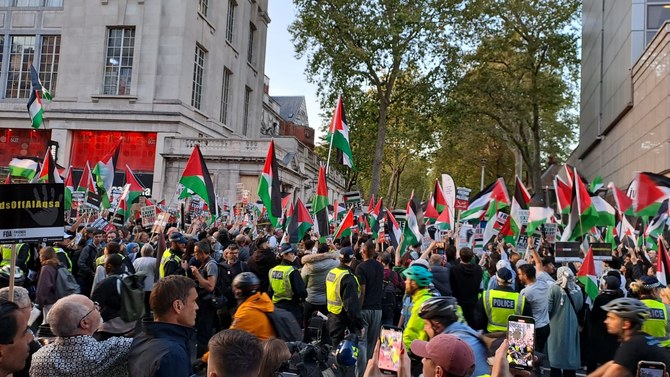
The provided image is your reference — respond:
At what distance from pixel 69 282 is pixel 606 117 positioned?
36.4m

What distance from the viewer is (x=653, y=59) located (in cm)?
2631

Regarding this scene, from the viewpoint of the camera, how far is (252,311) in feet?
16.7

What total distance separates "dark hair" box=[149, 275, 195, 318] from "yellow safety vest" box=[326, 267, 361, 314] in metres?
4.08

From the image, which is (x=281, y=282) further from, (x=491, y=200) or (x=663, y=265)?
(x=491, y=200)

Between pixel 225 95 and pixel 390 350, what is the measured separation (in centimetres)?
3911

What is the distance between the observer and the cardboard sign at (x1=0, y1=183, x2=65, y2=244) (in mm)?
5145

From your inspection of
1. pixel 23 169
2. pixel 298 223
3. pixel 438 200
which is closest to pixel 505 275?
pixel 298 223

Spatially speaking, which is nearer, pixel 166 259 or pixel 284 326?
pixel 284 326

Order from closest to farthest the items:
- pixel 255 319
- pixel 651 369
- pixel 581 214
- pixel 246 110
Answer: pixel 651 369 → pixel 255 319 → pixel 581 214 → pixel 246 110

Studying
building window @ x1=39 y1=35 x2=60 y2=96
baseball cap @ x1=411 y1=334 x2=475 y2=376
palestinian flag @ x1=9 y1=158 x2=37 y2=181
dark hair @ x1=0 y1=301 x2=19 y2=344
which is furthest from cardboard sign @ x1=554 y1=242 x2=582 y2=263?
building window @ x1=39 y1=35 x2=60 y2=96

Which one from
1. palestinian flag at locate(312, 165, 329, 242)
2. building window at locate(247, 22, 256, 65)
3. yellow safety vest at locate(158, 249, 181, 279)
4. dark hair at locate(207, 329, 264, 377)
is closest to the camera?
dark hair at locate(207, 329, 264, 377)

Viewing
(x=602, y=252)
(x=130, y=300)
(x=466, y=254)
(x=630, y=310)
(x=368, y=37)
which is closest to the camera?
(x=630, y=310)

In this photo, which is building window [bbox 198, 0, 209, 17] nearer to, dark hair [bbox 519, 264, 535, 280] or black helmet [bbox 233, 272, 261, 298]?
dark hair [bbox 519, 264, 535, 280]

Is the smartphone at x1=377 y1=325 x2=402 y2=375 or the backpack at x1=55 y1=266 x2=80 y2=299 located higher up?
the smartphone at x1=377 y1=325 x2=402 y2=375
